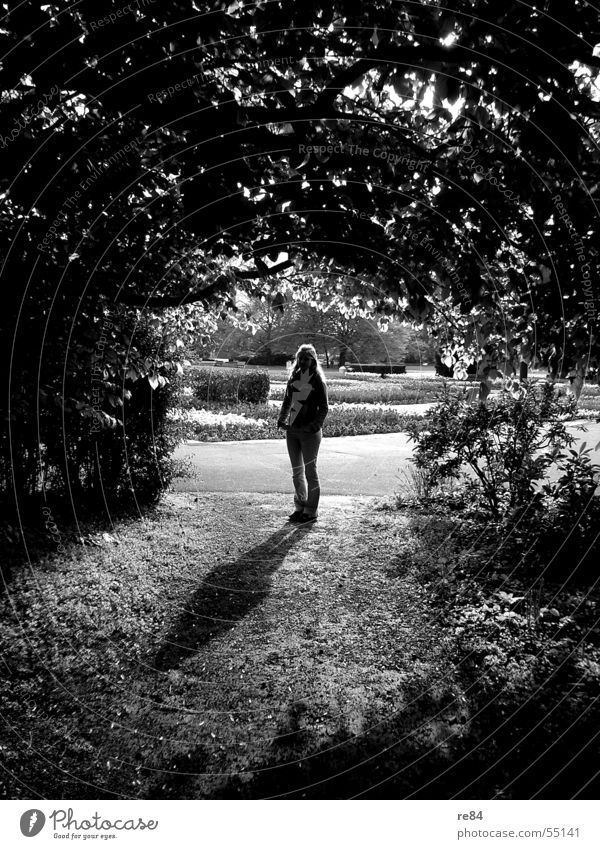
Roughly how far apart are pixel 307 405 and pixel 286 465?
351 cm

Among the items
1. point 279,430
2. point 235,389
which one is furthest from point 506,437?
point 235,389

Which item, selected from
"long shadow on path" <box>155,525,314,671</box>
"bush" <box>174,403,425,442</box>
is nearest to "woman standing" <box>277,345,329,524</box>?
"long shadow on path" <box>155,525,314,671</box>

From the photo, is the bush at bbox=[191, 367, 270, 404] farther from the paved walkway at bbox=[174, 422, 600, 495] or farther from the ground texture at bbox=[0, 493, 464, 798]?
the ground texture at bbox=[0, 493, 464, 798]

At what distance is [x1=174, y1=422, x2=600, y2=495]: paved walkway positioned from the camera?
8.06 m

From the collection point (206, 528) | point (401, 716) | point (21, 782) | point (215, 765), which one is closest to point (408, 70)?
point (401, 716)

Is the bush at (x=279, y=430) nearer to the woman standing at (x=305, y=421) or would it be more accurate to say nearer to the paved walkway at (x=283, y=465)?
the paved walkway at (x=283, y=465)

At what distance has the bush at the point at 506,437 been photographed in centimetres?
538

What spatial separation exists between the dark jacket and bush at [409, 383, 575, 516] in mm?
1344

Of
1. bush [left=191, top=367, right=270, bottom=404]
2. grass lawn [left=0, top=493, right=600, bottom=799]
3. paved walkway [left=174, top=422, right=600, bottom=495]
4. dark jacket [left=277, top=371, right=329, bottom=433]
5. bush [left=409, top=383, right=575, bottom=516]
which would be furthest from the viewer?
bush [left=191, top=367, right=270, bottom=404]

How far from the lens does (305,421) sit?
243 inches

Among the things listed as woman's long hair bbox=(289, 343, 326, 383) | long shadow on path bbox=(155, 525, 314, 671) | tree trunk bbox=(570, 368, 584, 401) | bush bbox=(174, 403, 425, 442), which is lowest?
long shadow on path bbox=(155, 525, 314, 671)

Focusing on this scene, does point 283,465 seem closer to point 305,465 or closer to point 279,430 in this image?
point 279,430
